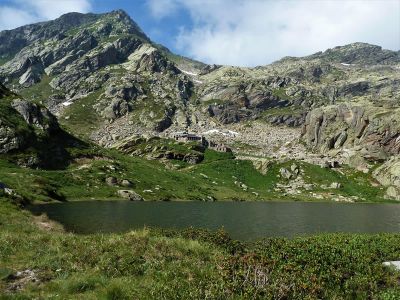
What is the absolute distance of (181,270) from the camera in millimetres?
20594

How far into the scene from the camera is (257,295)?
574 inches

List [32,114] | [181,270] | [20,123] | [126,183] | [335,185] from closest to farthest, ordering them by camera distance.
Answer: [181,270], [126,183], [20,123], [32,114], [335,185]

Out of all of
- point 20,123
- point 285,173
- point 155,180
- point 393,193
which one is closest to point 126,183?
point 155,180

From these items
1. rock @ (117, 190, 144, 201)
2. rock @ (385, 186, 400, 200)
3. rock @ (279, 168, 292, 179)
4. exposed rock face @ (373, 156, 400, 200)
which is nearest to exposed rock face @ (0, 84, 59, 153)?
rock @ (117, 190, 144, 201)

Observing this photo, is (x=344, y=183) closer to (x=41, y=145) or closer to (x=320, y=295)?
(x=41, y=145)

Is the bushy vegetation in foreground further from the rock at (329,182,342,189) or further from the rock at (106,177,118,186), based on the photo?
the rock at (329,182,342,189)

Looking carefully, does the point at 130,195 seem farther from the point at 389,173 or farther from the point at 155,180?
the point at 389,173

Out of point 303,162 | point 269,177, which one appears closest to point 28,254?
point 269,177

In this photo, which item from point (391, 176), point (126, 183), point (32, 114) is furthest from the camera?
point (391, 176)

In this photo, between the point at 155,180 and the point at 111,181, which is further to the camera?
the point at 155,180

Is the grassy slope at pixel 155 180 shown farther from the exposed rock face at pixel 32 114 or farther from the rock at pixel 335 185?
the exposed rock face at pixel 32 114

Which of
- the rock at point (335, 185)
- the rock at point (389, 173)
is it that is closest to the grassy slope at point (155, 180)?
the rock at point (335, 185)

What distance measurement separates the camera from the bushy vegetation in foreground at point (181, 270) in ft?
51.5

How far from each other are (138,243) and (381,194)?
535 ft
